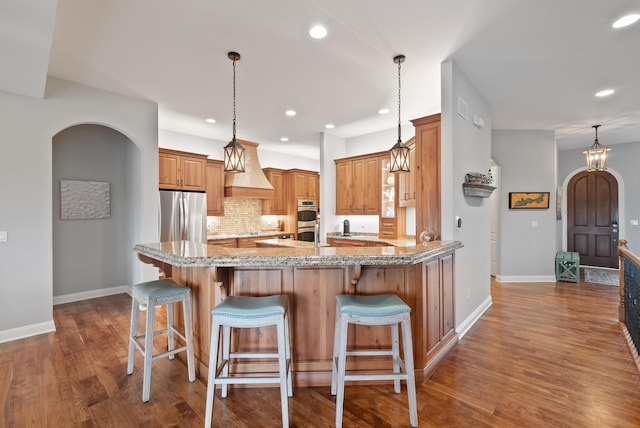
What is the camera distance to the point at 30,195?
3244 mm

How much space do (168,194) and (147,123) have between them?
3.78ft

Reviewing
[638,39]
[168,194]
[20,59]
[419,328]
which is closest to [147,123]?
[168,194]

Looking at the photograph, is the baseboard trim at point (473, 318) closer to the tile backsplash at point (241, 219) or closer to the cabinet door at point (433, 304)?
the cabinet door at point (433, 304)

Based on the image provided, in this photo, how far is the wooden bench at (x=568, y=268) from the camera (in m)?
5.46

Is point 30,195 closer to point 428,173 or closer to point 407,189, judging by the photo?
point 428,173

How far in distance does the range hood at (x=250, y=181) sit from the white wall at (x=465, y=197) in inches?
157

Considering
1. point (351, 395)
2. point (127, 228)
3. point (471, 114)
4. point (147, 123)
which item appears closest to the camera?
point (351, 395)

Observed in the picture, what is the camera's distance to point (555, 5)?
7.20 ft

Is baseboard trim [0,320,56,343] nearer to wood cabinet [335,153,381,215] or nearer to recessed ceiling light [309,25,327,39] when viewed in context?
recessed ceiling light [309,25,327,39]

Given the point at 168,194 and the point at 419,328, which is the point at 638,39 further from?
the point at 168,194

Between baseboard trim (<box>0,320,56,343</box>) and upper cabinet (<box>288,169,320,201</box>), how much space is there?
475cm

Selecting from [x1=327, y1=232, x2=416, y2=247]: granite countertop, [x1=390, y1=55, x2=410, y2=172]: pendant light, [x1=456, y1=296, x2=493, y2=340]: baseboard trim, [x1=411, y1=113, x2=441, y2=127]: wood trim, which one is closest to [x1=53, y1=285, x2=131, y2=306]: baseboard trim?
[x1=327, y1=232, x2=416, y2=247]: granite countertop

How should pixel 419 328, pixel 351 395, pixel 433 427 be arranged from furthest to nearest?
pixel 419 328 → pixel 351 395 → pixel 433 427

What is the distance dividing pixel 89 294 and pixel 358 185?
4748 millimetres
